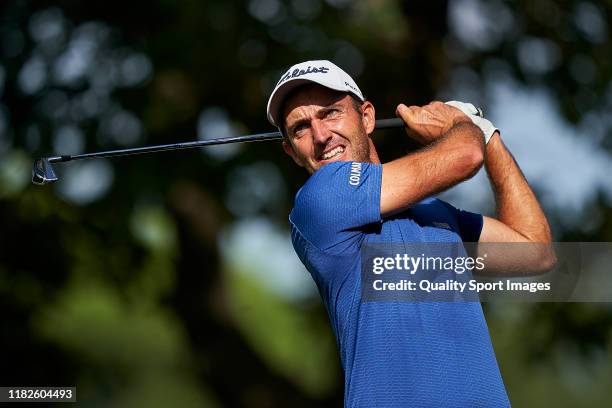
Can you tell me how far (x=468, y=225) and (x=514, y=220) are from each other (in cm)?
18

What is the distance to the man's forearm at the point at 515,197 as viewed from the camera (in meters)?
4.10

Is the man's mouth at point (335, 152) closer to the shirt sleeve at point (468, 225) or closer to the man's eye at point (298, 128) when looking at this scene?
the man's eye at point (298, 128)

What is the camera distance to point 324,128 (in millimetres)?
3918

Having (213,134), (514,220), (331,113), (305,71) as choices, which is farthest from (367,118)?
(213,134)

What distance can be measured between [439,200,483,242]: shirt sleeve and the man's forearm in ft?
0.41

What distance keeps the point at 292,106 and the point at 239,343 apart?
8.19 meters

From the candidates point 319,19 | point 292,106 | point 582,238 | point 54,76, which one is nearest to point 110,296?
point 54,76

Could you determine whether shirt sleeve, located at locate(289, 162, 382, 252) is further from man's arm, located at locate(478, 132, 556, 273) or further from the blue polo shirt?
man's arm, located at locate(478, 132, 556, 273)

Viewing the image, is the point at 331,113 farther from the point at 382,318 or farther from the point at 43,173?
the point at 43,173

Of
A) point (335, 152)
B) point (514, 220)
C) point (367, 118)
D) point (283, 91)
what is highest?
point (283, 91)

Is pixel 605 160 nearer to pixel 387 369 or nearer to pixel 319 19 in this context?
pixel 319 19

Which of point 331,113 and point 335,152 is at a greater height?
point 331,113

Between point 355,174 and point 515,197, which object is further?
point 515,197

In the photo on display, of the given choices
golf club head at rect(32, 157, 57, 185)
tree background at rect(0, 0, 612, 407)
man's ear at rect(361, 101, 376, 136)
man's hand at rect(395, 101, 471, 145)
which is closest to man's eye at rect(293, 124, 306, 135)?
man's ear at rect(361, 101, 376, 136)
